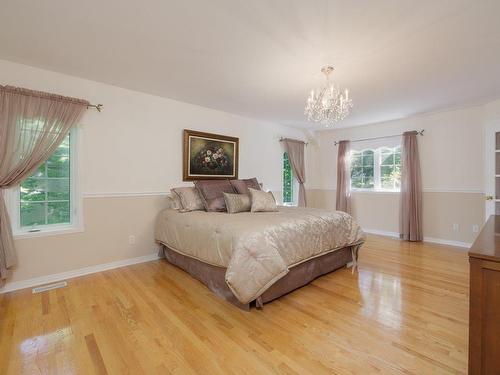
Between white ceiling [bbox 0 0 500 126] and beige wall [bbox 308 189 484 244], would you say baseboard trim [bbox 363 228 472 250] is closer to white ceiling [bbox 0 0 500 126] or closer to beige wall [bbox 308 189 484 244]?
beige wall [bbox 308 189 484 244]

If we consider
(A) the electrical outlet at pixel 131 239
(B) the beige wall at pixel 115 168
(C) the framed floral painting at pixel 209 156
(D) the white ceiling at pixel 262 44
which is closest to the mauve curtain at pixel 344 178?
(D) the white ceiling at pixel 262 44

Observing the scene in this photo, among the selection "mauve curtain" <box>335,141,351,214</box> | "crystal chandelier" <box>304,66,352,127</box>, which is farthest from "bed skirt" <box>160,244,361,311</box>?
"mauve curtain" <box>335,141,351,214</box>

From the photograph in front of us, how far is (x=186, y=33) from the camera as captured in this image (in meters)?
1.98

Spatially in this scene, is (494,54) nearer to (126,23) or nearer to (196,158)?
(126,23)

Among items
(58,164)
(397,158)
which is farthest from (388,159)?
(58,164)

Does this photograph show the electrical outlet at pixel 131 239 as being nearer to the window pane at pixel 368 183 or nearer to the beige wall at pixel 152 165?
the beige wall at pixel 152 165

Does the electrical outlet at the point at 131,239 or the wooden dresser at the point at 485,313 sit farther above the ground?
the wooden dresser at the point at 485,313

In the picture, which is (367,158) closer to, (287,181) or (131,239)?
(287,181)

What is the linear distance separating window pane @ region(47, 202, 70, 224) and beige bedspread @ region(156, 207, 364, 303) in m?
1.10

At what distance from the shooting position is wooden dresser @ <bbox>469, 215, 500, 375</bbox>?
90 centimetres

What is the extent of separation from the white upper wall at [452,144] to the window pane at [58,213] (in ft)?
17.8

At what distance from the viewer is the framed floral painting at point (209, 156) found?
370 centimetres

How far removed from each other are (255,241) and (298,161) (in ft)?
12.2

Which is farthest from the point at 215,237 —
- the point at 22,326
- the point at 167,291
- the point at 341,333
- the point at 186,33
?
the point at 186,33
